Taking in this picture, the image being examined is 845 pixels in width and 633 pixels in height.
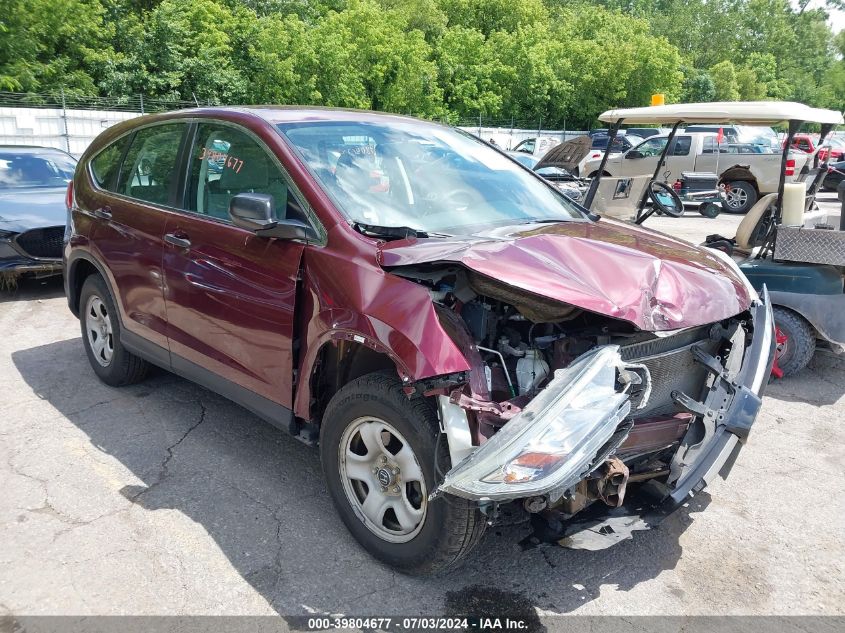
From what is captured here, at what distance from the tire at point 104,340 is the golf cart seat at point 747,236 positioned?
4631 mm

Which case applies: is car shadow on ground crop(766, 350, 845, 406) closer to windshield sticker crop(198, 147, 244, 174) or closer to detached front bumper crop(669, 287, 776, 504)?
detached front bumper crop(669, 287, 776, 504)

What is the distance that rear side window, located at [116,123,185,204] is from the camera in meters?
4.14

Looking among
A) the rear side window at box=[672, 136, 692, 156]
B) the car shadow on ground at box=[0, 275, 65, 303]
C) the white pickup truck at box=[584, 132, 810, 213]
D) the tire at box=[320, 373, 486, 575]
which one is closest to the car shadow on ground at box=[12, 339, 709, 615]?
the tire at box=[320, 373, 486, 575]

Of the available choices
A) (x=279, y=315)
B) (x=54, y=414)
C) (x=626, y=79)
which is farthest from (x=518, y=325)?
(x=626, y=79)

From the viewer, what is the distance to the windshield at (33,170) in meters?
8.34

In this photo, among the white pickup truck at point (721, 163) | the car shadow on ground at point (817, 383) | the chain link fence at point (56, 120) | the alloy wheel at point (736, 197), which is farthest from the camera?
the chain link fence at point (56, 120)

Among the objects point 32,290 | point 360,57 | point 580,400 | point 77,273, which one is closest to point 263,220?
point 580,400

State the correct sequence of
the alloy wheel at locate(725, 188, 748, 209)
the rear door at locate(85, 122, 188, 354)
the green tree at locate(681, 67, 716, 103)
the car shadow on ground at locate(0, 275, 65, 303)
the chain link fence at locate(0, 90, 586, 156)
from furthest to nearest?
1. the green tree at locate(681, 67, 716, 103)
2. the chain link fence at locate(0, 90, 586, 156)
3. the alloy wheel at locate(725, 188, 748, 209)
4. the car shadow on ground at locate(0, 275, 65, 303)
5. the rear door at locate(85, 122, 188, 354)

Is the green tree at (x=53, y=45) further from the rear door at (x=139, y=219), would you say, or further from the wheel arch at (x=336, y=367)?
the wheel arch at (x=336, y=367)

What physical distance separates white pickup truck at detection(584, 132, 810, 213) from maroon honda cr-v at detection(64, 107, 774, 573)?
12518mm

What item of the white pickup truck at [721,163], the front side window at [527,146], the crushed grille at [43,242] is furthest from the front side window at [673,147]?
the crushed grille at [43,242]

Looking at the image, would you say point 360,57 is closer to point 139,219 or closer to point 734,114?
point 734,114

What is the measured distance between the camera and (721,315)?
287 centimetres

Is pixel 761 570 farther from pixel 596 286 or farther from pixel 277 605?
pixel 277 605
